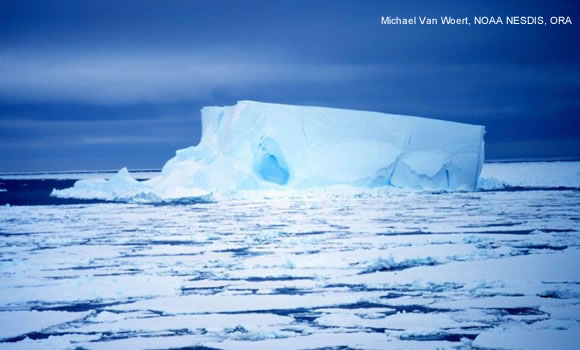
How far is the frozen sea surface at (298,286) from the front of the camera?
11.1ft

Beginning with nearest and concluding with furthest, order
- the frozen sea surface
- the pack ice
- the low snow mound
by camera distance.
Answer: the frozen sea surface, the pack ice, the low snow mound

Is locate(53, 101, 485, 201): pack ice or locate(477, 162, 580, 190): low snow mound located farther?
locate(477, 162, 580, 190): low snow mound

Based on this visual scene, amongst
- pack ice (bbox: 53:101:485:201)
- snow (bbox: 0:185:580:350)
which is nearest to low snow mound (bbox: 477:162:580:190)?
pack ice (bbox: 53:101:485:201)

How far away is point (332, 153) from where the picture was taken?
1831 centimetres

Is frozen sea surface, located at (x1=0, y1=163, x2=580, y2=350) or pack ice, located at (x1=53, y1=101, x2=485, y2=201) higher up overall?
pack ice, located at (x1=53, y1=101, x2=485, y2=201)

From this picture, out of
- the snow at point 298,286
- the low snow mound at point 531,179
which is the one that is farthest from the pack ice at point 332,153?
the snow at point 298,286

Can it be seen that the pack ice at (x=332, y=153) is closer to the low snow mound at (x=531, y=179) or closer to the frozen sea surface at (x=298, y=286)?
→ the low snow mound at (x=531, y=179)

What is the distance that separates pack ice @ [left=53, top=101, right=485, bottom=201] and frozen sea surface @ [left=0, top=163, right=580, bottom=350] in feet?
26.9

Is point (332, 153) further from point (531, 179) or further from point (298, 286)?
point (531, 179)

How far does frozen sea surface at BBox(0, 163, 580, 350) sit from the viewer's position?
3.39 metres

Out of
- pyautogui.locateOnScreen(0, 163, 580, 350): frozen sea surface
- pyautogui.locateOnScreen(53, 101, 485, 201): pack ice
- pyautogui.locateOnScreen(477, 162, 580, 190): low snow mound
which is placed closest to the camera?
pyautogui.locateOnScreen(0, 163, 580, 350): frozen sea surface

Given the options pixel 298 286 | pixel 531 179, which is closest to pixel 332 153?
pixel 298 286

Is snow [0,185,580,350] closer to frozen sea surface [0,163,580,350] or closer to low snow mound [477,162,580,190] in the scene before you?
frozen sea surface [0,163,580,350]

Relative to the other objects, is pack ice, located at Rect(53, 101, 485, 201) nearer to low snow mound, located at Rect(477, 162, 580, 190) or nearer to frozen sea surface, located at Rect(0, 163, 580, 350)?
low snow mound, located at Rect(477, 162, 580, 190)
